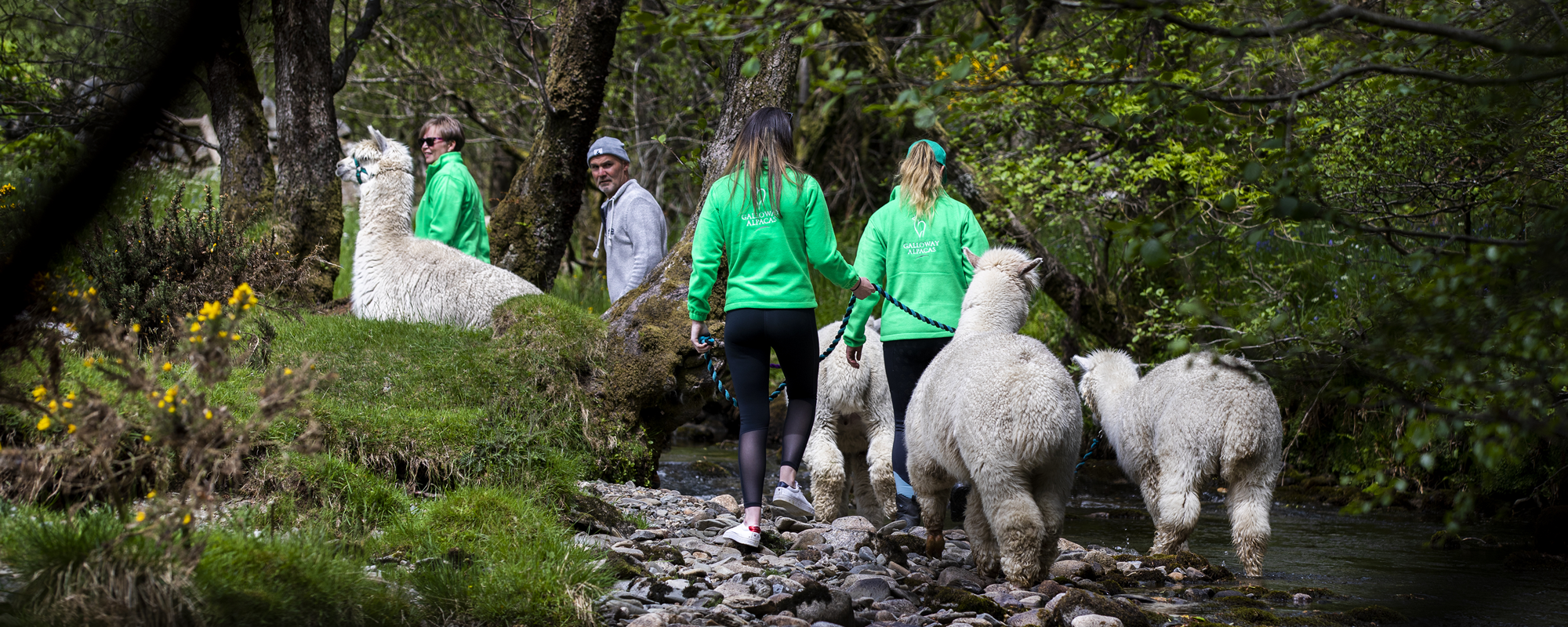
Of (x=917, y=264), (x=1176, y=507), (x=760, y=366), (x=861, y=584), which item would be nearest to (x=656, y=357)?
(x=917, y=264)

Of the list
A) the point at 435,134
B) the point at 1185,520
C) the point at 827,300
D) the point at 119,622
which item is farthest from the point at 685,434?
the point at 119,622

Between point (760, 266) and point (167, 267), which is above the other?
point (760, 266)

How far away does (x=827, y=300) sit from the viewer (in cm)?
1341

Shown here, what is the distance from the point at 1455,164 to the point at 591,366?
616 centimetres

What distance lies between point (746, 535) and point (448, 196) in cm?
527

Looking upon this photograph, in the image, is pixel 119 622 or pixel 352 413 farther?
pixel 352 413

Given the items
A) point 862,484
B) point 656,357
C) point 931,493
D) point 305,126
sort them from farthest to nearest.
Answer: point 305,126
point 862,484
point 656,357
point 931,493

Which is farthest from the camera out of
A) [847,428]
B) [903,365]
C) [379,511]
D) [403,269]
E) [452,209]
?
[452,209]

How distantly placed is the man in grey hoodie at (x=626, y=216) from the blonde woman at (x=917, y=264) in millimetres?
2116

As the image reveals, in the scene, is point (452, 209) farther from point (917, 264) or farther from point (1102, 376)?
point (1102, 376)

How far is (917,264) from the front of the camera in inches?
266

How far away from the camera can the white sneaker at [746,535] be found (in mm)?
5246

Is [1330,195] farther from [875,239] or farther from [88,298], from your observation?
[88,298]

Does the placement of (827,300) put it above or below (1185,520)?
above
